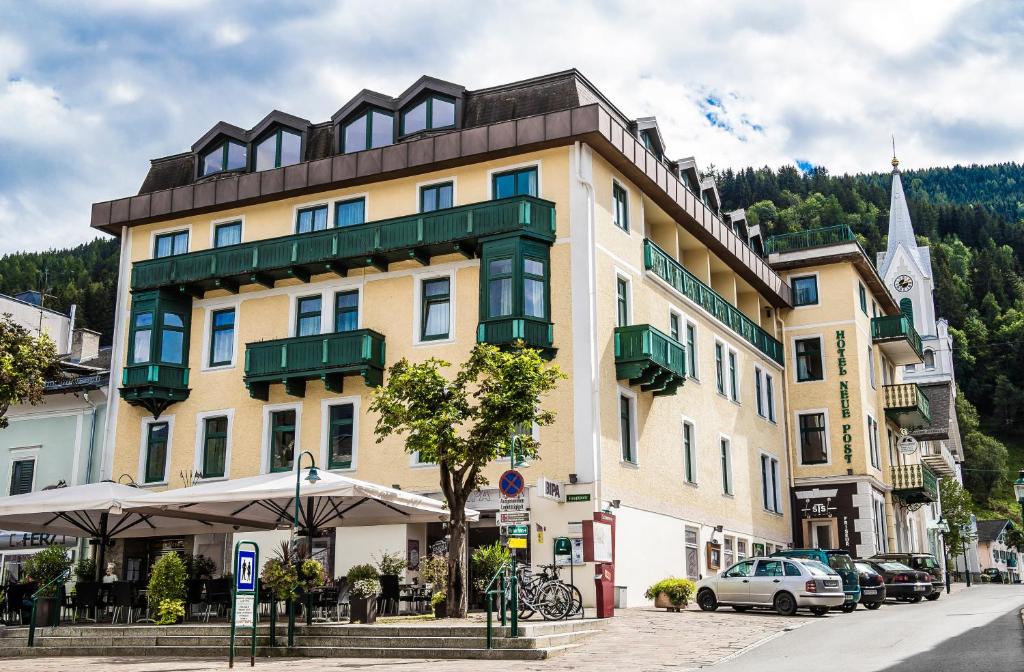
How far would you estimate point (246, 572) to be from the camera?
16672 mm

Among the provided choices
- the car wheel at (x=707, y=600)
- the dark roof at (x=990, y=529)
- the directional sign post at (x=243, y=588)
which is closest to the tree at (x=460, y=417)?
the directional sign post at (x=243, y=588)

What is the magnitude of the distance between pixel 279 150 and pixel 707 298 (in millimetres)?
14921

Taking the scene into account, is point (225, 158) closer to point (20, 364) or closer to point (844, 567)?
point (20, 364)

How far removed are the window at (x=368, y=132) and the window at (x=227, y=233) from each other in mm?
4307

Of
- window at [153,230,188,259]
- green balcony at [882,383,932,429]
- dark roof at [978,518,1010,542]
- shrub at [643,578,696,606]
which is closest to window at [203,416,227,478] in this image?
window at [153,230,188,259]

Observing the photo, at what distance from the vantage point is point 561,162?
3016cm

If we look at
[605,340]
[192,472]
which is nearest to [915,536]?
Answer: [605,340]

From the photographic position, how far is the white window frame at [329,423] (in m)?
31.0

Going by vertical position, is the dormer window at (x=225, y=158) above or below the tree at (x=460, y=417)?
above

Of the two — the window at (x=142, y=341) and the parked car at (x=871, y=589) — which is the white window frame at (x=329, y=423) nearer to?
the window at (x=142, y=341)

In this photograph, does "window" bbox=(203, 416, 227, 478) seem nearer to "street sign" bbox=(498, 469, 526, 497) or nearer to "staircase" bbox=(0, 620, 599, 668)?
"staircase" bbox=(0, 620, 599, 668)

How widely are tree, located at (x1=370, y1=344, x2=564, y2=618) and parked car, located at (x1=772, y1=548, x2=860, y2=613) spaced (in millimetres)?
10046

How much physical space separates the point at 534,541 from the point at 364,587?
723cm

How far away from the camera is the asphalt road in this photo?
14.9 meters
